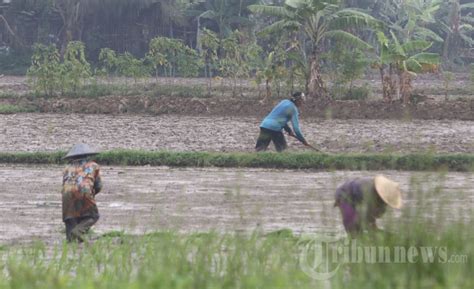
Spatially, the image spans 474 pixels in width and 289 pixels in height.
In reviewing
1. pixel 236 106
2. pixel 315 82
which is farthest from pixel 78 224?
pixel 315 82

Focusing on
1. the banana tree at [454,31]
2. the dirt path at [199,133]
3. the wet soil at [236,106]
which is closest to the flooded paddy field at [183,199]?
the dirt path at [199,133]

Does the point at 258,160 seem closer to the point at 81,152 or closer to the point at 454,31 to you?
the point at 81,152

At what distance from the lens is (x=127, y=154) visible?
1487cm

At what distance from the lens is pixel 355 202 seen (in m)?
6.62

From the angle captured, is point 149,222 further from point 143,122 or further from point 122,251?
point 143,122

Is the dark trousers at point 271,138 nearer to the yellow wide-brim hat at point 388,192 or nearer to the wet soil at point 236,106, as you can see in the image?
the wet soil at point 236,106

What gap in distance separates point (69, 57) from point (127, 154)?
11844 millimetres

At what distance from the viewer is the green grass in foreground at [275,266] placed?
5.14m

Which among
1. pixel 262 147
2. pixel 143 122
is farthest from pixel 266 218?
pixel 143 122

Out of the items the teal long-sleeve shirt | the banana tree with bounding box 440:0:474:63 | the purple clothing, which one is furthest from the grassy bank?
the banana tree with bounding box 440:0:474:63

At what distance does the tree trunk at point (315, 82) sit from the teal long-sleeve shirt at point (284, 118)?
279 inches

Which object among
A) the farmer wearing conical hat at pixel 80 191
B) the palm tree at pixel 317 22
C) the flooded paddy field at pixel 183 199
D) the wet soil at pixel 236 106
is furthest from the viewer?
the palm tree at pixel 317 22

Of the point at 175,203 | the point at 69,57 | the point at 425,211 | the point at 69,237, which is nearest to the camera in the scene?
the point at 425,211

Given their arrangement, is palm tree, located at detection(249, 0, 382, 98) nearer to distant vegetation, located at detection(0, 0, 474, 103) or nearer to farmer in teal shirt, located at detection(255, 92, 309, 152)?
distant vegetation, located at detection(0, 0, 474, 103)
